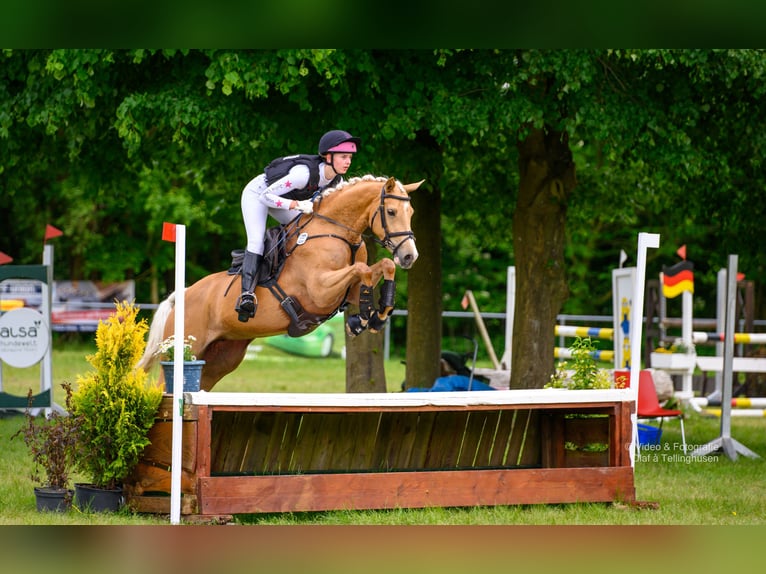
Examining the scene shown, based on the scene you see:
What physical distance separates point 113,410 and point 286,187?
1644 mm

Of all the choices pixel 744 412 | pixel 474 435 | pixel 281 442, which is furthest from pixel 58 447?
pixel 744 412

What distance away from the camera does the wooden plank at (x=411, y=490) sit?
553cm

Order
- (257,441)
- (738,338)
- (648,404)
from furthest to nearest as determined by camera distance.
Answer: (738,338), (648,404), (257,441)

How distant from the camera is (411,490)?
19.3 ft

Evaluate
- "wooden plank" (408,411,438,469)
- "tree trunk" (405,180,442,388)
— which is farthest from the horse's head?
"tree trunk" (405,180,442,388)

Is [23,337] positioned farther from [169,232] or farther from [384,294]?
[384,294]

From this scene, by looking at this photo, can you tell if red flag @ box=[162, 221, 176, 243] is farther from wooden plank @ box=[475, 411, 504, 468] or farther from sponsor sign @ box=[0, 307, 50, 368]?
sponsor sign @ box=[0, 307, 50, 368]

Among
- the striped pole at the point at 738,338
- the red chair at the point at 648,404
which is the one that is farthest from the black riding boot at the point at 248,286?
the striped pole at the point at 738,338

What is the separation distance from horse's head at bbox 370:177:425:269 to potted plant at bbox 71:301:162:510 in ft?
4.75

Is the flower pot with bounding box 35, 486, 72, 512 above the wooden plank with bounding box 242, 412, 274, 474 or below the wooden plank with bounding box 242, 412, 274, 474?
below

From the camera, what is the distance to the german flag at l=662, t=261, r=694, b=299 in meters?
12.3

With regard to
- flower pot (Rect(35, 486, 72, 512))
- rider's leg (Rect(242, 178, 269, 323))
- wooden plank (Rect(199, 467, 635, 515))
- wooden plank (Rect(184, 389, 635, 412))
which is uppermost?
rider's leg (Rect(242, 178, 269, 323))
